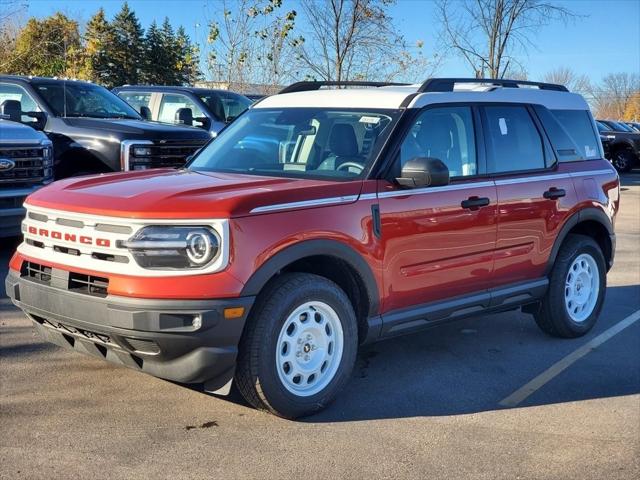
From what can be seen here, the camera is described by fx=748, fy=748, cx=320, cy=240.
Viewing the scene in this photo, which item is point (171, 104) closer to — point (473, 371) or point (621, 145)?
point (473, 371)

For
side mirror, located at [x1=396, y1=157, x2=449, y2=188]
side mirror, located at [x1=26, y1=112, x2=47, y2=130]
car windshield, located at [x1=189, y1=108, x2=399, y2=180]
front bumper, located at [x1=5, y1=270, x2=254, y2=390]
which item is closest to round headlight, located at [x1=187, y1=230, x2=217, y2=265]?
front bumper, located at [x1=5, y1=270, x2=254, y2=390]

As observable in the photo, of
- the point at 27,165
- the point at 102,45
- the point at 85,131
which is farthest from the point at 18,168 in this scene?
the point at 102,45

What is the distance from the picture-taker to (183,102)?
44.4ft

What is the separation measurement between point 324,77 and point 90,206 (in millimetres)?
→ 12969

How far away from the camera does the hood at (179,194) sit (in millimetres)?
3840

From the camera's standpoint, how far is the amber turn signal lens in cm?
378

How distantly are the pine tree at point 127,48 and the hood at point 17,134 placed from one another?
1529 inches

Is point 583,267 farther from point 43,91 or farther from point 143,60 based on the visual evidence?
point 143,60

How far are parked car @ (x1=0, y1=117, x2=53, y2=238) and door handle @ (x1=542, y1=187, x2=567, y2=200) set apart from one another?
5219 millimetres

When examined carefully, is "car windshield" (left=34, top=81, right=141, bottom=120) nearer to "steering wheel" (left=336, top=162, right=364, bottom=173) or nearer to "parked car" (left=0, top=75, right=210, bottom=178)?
"parked car" (left=0, top=75, right=210, bottom=178)

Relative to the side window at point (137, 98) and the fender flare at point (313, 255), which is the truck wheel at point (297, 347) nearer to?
the fender flare at point (313, 255)

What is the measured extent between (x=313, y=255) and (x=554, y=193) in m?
2.49

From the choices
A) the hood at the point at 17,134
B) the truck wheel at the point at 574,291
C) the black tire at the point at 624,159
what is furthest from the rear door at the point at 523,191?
the black tire at the point at 624,159

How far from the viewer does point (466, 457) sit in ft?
12.8
